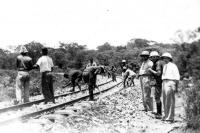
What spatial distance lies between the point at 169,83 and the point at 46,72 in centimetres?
474

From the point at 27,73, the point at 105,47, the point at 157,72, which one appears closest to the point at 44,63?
the point at 27,73

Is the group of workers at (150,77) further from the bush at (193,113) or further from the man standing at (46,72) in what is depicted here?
the bush at (193,113)

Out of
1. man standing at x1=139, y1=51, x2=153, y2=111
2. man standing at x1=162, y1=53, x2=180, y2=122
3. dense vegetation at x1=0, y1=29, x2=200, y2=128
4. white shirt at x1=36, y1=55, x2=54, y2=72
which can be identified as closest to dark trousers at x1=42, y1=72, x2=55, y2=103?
white shirt at x1=36, y1=55, x2=54, y2=72

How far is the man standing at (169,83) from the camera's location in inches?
295

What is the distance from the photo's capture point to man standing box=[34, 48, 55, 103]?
9.82 m

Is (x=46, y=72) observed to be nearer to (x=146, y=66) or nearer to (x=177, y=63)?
(x=146, y=66)

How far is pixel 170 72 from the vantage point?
7488 mm

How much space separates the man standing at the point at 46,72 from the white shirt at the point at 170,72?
441 cm

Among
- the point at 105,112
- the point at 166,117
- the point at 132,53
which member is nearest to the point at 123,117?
the point at 105,112

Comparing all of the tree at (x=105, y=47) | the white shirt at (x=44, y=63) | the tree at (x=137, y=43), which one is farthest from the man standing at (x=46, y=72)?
the tree at (x=137, y=43)

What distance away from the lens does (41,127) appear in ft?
18.5

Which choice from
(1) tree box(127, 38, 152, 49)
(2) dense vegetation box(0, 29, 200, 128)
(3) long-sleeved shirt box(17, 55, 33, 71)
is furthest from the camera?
(1) tree box(127, 38, 152, 49)

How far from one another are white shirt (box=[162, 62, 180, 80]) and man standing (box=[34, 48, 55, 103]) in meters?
4.41

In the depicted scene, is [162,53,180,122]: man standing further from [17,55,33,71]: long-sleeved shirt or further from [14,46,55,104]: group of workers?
[17,55,33,71]: long-sleeved shirt
